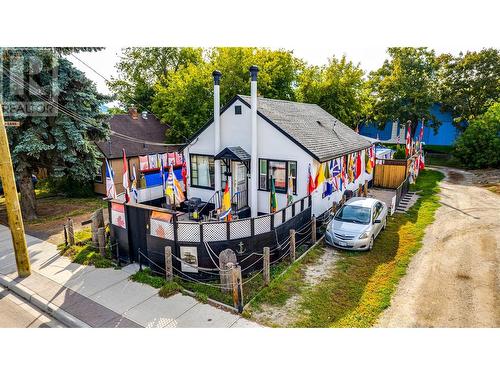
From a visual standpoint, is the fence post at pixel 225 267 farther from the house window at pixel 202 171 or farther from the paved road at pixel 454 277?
the house window at pixel 202 171

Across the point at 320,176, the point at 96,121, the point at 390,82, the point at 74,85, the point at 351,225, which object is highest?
the point at 390,82

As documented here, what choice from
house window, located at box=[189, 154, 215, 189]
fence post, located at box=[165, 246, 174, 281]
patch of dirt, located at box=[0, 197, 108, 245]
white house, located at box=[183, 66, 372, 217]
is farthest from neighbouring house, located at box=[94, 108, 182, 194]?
fence post, located at box=[165, 246, 174, 281]

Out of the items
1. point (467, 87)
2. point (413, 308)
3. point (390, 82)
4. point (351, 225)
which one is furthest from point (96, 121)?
point (467, 87)

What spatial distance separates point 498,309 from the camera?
8.41m

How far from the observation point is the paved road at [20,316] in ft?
27.6

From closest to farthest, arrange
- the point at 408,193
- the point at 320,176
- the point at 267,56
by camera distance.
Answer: the point at 320,176 < the point at 408,193 < the point at 267,56

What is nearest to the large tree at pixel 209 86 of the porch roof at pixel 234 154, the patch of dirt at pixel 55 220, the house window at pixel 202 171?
the house window at pixel 202 171

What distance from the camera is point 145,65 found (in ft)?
123

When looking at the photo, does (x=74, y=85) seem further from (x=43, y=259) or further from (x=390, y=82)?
(x=390, y=82)

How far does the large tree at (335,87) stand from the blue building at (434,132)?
10.9m

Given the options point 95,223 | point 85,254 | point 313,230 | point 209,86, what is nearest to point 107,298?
point 85,254

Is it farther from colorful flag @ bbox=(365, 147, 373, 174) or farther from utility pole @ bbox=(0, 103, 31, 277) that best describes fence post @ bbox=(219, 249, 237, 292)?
colorful flag @ bbox=(365, 147, 373, 174)

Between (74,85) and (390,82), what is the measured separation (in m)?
31.0

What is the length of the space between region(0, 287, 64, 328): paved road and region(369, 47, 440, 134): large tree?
114 feet
